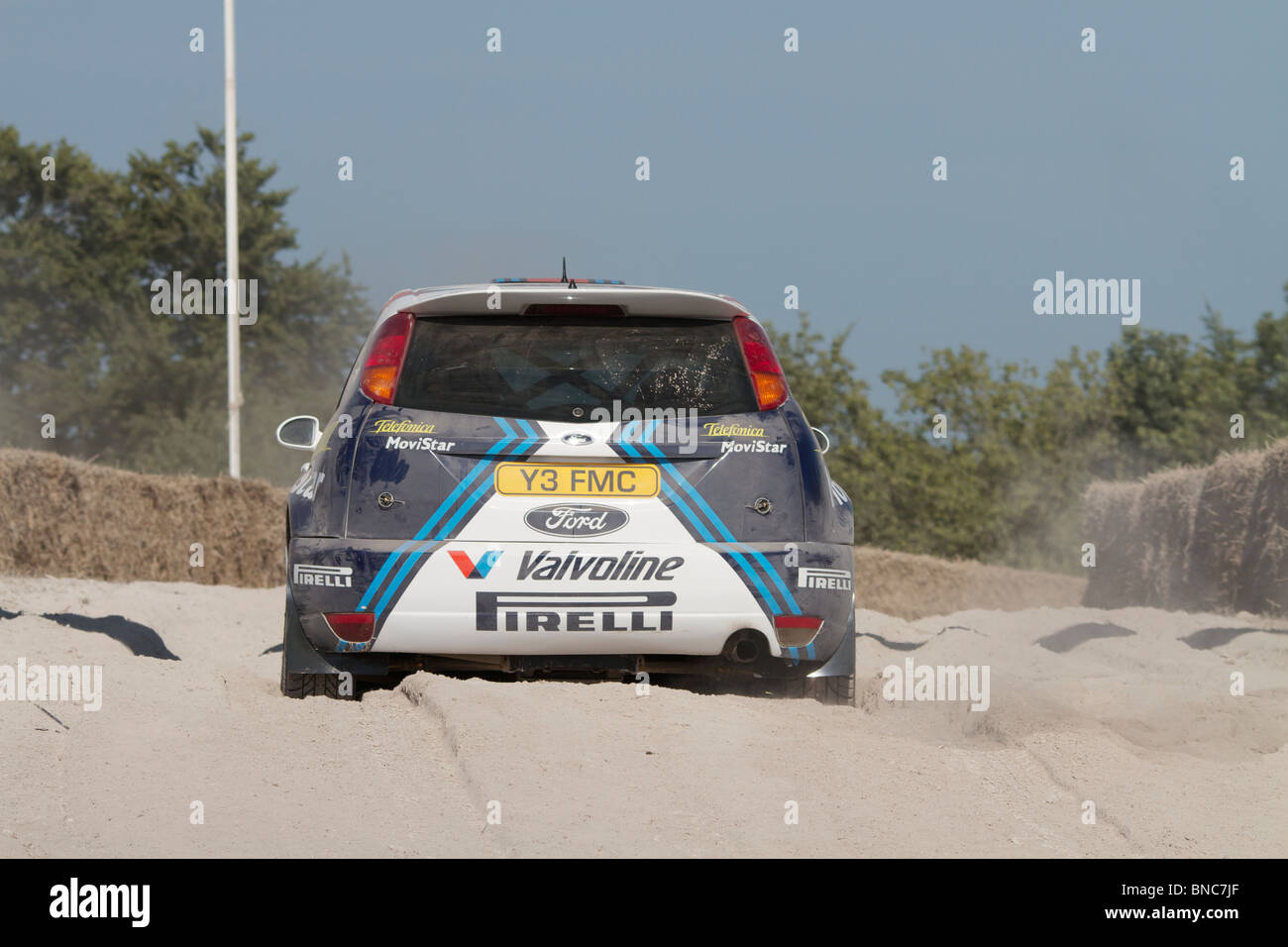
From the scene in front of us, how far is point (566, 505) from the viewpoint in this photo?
5.35m

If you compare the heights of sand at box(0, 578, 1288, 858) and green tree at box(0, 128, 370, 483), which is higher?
green tree at box(0, 128, 370, 483)

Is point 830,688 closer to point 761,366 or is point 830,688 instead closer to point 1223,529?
point 761,366

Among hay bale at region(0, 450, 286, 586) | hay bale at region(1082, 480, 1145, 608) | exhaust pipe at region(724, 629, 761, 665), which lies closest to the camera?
exhaust pipe at region(724, 629, 761, 665)

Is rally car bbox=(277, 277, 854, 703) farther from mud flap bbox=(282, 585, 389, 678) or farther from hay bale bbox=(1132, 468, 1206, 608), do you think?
hay bale bbox=(1132, 468, 1206, 608)

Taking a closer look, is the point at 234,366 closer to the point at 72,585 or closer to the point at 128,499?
the point at 128,499

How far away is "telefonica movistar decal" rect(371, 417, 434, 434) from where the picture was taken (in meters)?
5.38

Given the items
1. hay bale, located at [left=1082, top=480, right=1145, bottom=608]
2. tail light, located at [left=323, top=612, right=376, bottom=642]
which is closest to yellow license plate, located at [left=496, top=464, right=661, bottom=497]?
tail light, located at [left=323, top=612, right=376, bottom=642]

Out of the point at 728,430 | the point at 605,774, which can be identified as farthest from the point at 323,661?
the point at 728,430

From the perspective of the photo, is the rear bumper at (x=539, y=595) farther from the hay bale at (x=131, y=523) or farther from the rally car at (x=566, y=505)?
the hay bale at (x=131, y=523)

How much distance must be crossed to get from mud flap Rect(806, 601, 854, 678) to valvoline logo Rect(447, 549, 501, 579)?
137 cm

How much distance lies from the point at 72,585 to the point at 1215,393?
2098 inches

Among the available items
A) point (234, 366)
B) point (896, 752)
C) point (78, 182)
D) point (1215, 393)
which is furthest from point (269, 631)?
point (1215, 393)

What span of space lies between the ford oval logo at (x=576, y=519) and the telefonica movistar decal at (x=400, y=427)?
1.65ft

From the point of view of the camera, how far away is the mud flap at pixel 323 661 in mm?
5465
